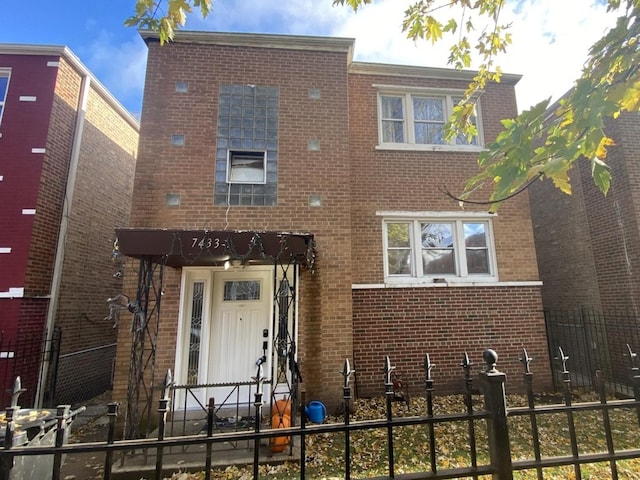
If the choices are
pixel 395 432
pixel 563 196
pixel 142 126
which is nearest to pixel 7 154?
pixel 142 126

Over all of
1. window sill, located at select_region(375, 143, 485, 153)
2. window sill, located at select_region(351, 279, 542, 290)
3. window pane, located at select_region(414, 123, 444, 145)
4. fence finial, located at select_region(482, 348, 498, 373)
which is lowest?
fence finial, located at select_region(482, 348, 498, 373)

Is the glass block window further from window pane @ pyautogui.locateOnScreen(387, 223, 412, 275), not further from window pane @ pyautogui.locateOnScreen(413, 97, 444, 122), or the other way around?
window pane @ pyautogui.locateOnScreen(413, 97, 444, 122)

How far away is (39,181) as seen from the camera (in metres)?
6.80

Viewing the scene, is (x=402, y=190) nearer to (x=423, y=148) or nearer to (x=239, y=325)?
(x=423, y=148)

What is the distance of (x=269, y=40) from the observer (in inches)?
279

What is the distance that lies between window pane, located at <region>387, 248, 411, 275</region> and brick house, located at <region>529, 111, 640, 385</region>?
11.2 feet

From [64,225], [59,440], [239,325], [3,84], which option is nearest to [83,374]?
[64,225]

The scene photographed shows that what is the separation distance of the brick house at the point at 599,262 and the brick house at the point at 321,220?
2.14 m

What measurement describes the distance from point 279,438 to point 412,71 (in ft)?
26.8

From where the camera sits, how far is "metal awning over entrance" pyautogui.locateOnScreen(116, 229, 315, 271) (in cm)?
445

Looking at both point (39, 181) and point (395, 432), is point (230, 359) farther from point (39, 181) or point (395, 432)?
point (39, 181)

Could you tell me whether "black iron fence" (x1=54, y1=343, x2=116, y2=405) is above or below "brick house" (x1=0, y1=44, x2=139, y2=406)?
below

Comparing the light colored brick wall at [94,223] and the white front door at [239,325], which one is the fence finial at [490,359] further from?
the light colored brick wall at [94,223]

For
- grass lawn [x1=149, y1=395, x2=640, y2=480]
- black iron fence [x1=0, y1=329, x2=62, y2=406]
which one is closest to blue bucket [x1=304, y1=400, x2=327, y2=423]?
grass lawn [x1=149, y1=395, x2=640, y2=480]
